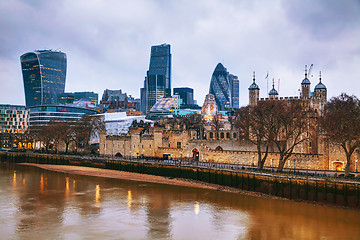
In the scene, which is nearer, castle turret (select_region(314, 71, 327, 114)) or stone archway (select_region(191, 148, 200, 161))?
castle turret (select_region(314, 71, 327, 114))

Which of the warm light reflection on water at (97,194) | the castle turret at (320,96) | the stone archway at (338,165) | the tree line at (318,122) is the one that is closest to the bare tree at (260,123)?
the tree line at (318,122)

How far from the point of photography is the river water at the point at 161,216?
36.2 m

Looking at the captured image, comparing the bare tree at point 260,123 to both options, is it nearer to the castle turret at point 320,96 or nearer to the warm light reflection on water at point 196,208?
the castle turret at point 320,96

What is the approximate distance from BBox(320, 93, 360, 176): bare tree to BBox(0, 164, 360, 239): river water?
11.8 m

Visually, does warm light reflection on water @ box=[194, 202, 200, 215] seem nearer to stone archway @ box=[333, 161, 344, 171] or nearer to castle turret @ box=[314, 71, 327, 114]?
stone archway @ box=[333, 161, 344, 171]

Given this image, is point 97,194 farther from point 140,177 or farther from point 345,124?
point 345,124

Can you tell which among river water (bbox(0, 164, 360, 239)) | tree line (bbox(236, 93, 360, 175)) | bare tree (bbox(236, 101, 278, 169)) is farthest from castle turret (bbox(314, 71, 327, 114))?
river water (bbox(0, 164, 360, 239))

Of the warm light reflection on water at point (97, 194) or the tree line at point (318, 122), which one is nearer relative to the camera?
the warm light reflection on water at point (97, 194)

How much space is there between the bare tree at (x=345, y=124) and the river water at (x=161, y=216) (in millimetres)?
11770

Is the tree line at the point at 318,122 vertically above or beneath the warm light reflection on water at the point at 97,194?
above

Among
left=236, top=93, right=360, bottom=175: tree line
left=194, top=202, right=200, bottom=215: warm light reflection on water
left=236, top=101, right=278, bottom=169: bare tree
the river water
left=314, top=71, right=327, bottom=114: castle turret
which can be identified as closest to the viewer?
the river water

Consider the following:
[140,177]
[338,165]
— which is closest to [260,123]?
[338,165]

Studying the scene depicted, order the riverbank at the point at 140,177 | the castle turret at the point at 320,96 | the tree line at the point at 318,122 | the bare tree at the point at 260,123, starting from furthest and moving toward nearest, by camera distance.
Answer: the castle turret at the point at 320,96
the bare tree at the point at 260,123
the riverbank at the point at 140,177
the tree line at the point at 318,122

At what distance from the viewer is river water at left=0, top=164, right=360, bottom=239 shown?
36.2 metres
